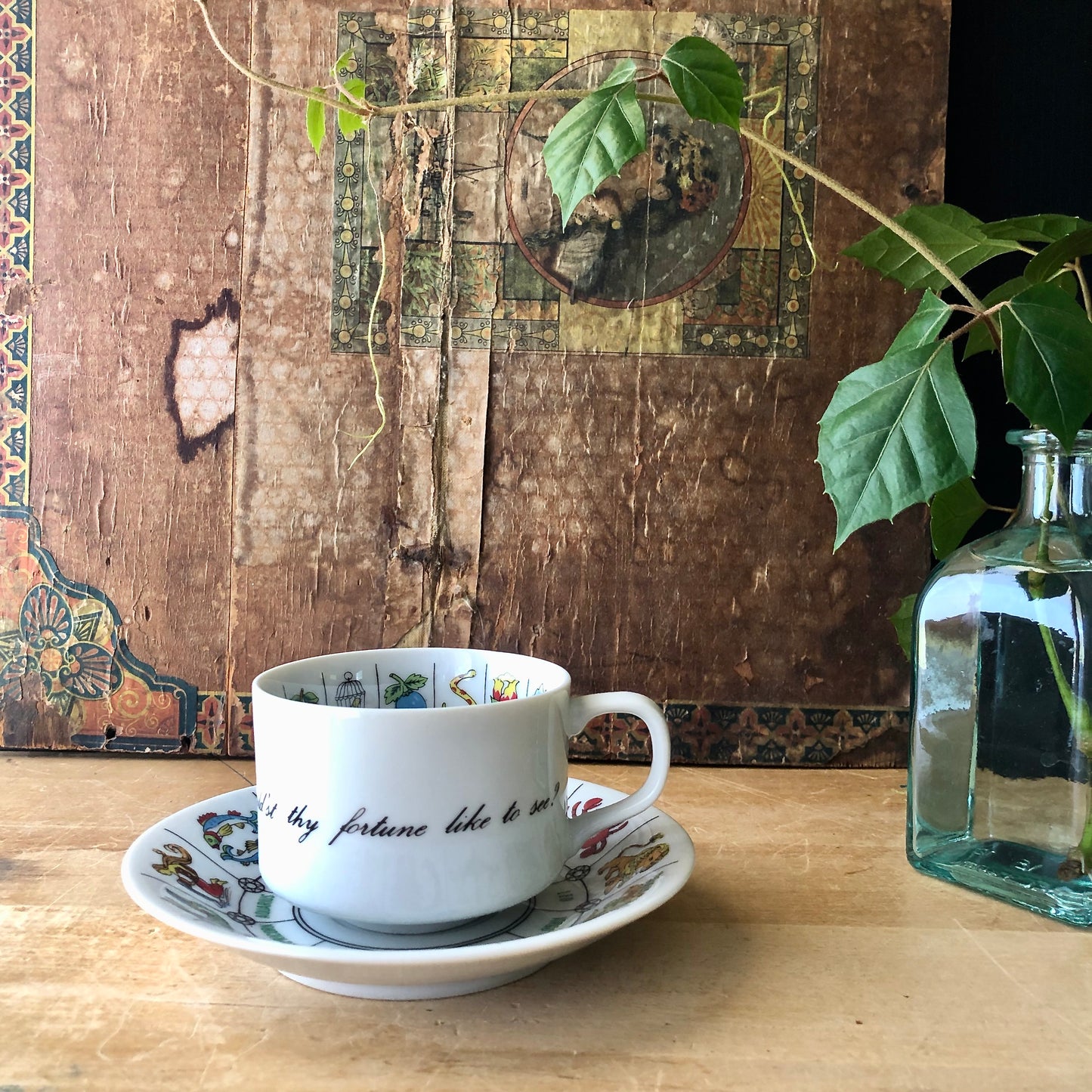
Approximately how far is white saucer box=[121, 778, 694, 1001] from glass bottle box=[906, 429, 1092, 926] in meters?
0.16

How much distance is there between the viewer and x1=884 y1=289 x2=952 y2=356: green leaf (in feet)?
1.43

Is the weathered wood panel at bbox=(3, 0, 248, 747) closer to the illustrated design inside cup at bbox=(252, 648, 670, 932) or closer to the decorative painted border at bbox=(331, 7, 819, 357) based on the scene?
the decorative painted border at bbox=(331, 7, 819, 357)

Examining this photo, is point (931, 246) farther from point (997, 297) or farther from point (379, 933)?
point (379, 933)

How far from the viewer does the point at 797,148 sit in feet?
2.17

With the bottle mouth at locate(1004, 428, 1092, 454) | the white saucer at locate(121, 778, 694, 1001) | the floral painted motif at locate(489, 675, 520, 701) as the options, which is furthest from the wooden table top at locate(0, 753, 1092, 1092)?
the bottle mouth at locate(1004, 428, 1092, 454)

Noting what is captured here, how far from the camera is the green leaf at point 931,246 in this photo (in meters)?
0.51

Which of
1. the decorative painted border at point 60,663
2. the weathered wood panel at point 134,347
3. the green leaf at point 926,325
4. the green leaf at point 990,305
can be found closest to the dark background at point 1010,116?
the green leaf at point 990,305

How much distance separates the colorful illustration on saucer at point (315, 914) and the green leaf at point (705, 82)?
32 cm

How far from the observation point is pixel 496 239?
2.20ft

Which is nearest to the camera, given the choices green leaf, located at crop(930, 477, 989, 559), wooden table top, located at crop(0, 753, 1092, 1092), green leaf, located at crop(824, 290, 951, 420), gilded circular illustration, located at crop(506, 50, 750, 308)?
wooden table top, located at crop(0, 753, 1092, 1092)

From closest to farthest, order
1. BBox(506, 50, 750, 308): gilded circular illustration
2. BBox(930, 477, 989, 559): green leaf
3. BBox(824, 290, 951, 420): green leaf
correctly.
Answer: BBox(824, 290, 951, 420): green leaf → BBox(930, 477, 989, 559): green leaf → BBox(506, 50, 750, 308): gilded circular illustration

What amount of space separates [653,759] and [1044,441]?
24 centimetres

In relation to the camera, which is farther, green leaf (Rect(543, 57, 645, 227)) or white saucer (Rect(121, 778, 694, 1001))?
green leaf (Rect(543, 57, 645, 227))

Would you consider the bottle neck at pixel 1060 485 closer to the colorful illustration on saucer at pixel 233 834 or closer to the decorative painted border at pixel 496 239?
the decorative painted border at pixel 496 239
